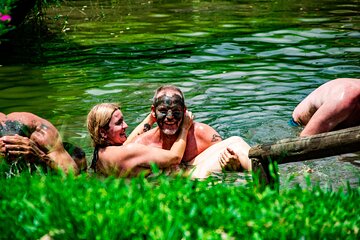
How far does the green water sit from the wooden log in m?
2.32

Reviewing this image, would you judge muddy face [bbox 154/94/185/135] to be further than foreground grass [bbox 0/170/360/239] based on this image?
Yes

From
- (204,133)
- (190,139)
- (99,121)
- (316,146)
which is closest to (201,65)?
(204,133)

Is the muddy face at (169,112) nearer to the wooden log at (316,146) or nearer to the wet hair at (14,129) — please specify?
the wet hair at (14,129)

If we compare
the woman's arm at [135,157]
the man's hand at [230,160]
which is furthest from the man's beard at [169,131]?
the man's hand at [230,160]

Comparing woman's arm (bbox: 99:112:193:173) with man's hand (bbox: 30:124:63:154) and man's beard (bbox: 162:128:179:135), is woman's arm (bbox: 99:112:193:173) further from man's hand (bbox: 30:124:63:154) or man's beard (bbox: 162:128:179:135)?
man's hand (bbox: 30:124:63:154)

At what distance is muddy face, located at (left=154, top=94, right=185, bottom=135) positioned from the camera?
30.5ft

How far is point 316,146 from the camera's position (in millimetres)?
6031

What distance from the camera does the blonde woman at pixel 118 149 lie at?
8.96 m

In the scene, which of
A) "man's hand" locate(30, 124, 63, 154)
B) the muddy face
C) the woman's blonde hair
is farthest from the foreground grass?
the muddy face

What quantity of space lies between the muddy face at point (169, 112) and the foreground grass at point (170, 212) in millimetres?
3482

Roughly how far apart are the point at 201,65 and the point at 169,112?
5.77 m

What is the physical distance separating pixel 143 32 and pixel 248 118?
8227 millimetres

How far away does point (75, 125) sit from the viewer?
1164 centimetres

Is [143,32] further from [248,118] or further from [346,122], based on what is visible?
[346,122]
